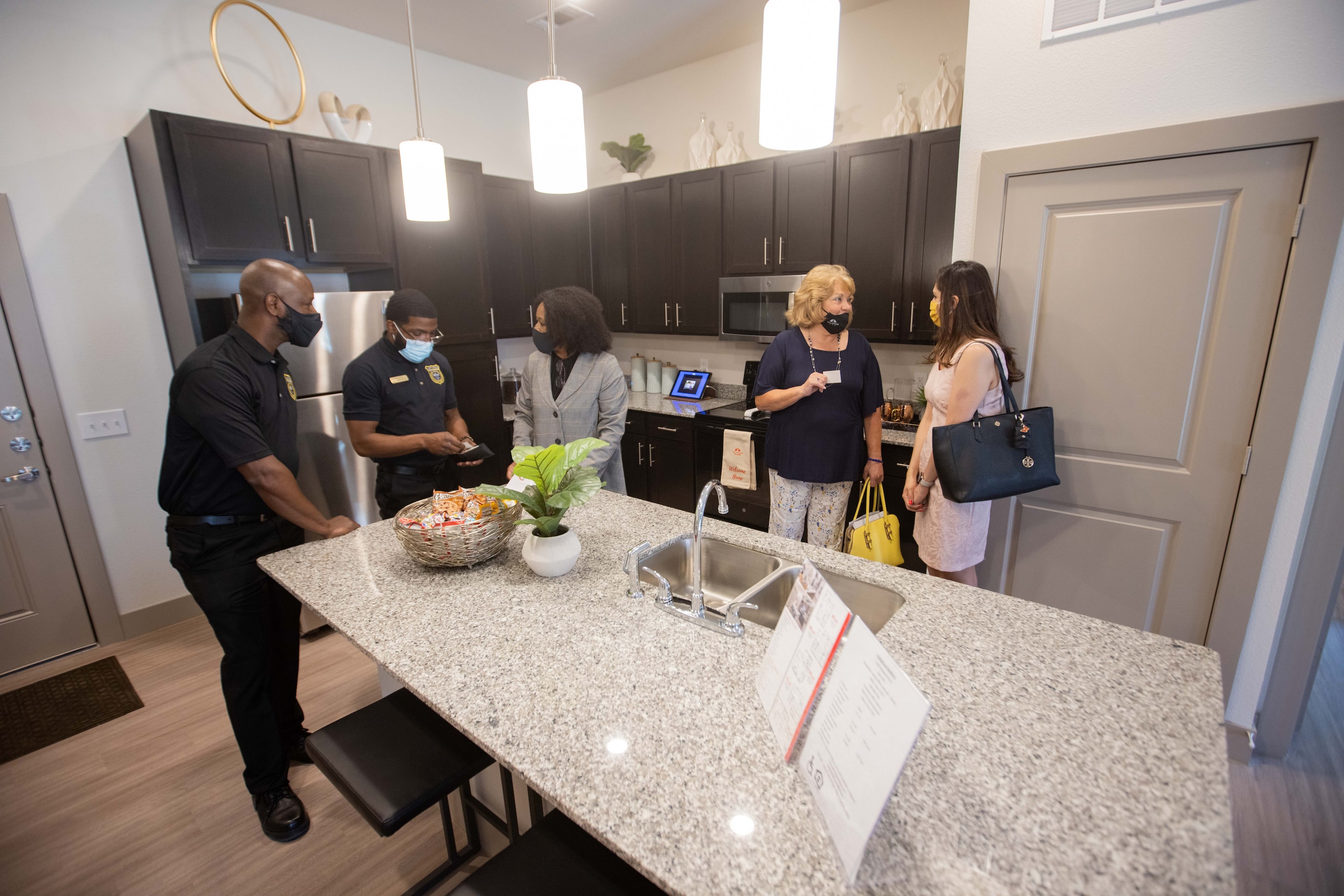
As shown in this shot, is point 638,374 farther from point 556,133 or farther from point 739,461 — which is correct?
point 556,133

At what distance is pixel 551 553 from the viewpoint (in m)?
1.51

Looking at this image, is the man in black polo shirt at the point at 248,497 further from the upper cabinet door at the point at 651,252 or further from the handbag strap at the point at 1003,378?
the upper cabinet door at the point at 651,252

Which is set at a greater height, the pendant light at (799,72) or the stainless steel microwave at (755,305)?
the pendant light at (799,72)

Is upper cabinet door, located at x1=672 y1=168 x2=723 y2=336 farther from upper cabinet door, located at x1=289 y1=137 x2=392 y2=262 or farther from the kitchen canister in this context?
upper cabinet door, located at x1=289 y1=137 x2=392 y2=262

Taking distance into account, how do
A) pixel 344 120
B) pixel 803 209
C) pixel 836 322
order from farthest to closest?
1. pixel 803 209
2. pixel 344 120
3. pixel 836 322

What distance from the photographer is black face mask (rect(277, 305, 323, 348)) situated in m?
1.81

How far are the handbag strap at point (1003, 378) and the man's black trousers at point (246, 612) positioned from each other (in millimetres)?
2257

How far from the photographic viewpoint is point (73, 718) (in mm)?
2393

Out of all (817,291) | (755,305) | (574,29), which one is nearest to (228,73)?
(574,29)

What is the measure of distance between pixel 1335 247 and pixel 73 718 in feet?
14.9

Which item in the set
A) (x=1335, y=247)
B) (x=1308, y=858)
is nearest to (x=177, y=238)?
(x=1335, y=247)

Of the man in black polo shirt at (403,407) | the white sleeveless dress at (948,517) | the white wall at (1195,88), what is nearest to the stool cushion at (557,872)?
the man in black polo shirt at (403,407)

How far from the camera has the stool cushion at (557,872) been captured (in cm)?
99

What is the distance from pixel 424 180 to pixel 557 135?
2.12 ft
